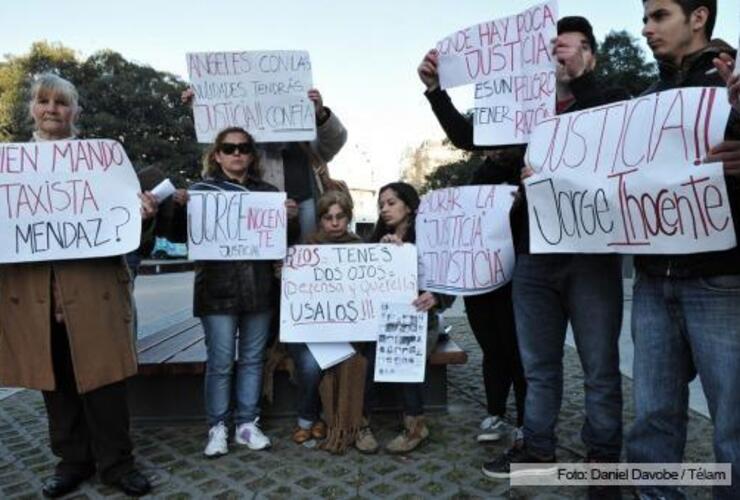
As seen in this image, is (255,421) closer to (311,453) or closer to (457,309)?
(311,453)

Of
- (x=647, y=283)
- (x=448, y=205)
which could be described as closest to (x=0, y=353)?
(x=448, y=205)

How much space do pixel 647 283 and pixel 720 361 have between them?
0.40 m

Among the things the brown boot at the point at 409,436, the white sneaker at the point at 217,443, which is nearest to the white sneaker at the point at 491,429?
the brown boot at the point at 409,436

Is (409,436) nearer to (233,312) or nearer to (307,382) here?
(307,382)

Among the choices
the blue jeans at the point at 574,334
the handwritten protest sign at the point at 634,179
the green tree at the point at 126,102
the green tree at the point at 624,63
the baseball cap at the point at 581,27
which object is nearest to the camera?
the handwritten protest sign at the point at 634,179

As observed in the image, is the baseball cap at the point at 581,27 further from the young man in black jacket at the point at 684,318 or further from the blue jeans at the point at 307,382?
the blue jeans at the point at 307,382

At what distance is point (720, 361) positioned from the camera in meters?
1.95

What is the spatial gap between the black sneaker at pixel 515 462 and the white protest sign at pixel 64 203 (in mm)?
2199

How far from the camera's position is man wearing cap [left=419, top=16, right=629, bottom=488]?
8.24ft

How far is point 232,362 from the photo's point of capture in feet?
11.0

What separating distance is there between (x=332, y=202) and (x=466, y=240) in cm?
94

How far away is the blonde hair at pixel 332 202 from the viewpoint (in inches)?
141

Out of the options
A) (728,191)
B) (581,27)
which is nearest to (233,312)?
(581,27)

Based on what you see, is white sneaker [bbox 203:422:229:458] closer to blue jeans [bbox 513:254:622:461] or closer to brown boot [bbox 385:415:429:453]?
brown boot [bbox 385:415:429:453]
